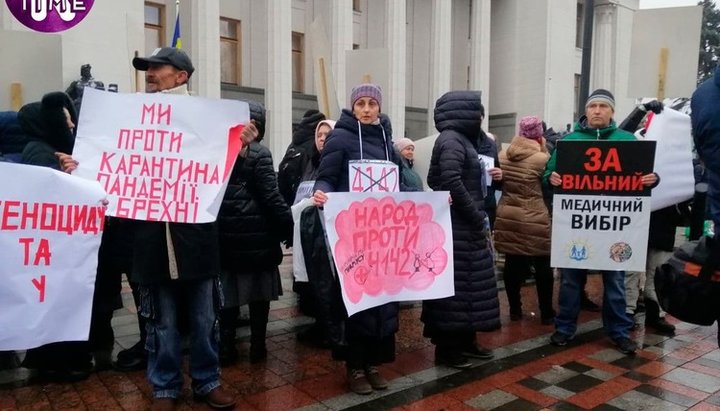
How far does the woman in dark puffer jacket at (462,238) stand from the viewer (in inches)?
157

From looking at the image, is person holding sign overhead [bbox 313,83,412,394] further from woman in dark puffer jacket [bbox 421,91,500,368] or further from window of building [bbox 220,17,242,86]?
window of building [bbox 220,17,242,86]

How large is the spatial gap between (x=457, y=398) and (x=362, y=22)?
74.1ft

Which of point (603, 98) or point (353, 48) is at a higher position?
point (353, 48)

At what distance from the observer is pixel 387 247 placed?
144 inches

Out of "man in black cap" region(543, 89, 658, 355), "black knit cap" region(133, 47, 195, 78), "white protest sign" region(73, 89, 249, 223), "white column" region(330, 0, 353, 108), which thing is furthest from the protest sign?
"white column" region(330, 0, 353, 108)

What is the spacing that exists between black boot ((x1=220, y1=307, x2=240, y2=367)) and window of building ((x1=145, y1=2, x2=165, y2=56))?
654 inches

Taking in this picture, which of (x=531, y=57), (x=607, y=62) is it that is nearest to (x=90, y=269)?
(x=531, y=57)

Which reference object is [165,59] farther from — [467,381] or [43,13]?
[43,13]

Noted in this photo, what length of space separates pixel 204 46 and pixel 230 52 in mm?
3533

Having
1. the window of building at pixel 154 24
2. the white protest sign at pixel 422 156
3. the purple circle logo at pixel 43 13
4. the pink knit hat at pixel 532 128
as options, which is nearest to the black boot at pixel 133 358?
the white protest sign at pixel 422 156

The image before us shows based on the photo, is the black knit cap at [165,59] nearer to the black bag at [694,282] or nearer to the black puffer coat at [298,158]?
the black puffer coat at [298,158]

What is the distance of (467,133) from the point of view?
412 cm

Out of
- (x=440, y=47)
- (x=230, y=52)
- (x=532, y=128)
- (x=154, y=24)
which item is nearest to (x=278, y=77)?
(x=230, y=52)

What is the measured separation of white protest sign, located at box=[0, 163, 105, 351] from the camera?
9.96ft
